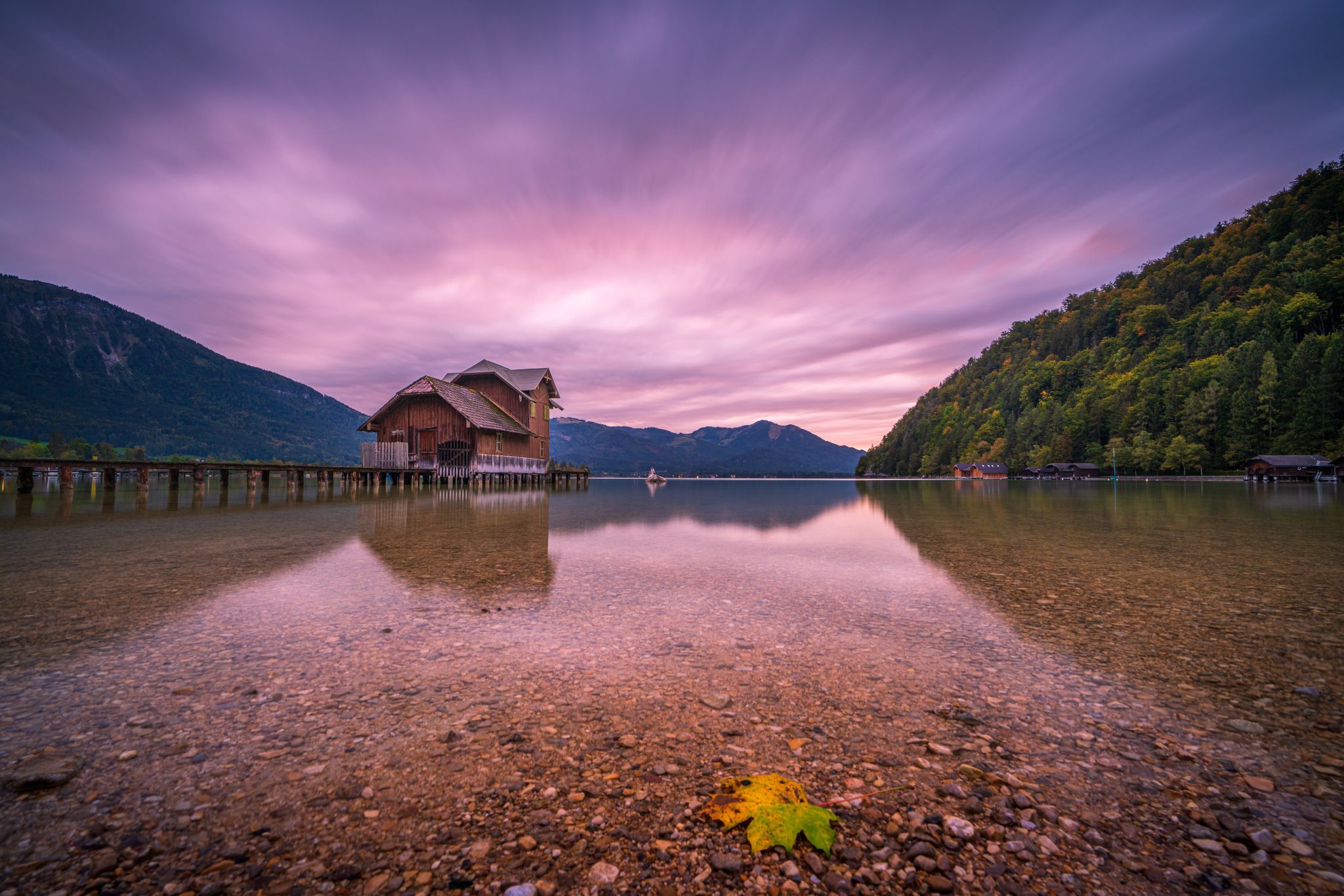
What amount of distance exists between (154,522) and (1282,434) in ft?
426

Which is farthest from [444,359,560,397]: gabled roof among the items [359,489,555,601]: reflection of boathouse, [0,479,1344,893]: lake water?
[0,479,1344,893]: lake water

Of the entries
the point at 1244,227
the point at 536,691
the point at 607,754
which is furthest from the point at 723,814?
the point at 1244,227

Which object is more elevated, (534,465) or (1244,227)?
(1244,227)

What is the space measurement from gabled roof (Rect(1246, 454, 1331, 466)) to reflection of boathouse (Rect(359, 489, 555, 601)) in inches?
4009

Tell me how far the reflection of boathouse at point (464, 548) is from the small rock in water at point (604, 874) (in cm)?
518

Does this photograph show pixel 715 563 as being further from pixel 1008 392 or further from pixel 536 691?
pixel 1008 392

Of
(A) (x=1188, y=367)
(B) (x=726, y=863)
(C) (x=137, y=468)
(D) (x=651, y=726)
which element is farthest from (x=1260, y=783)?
(A) (x=1188, y=367)

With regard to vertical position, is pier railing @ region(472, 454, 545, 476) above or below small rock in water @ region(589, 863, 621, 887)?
above

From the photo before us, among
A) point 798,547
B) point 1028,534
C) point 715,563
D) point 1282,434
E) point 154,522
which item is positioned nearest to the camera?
point 715,563

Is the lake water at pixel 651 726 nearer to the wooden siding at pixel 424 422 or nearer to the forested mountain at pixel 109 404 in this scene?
the wooden siding at pixel 424 422

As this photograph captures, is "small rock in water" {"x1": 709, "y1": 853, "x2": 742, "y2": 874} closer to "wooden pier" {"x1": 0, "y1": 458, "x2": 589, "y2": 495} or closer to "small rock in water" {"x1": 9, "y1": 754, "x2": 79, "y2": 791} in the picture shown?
"small rock in water" {"x1": 9, "y1": 754, "x2": 79, "y2": 791}

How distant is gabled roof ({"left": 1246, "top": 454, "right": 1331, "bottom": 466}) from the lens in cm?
7194

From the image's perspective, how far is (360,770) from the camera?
117 inches

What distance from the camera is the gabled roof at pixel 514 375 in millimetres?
48969
